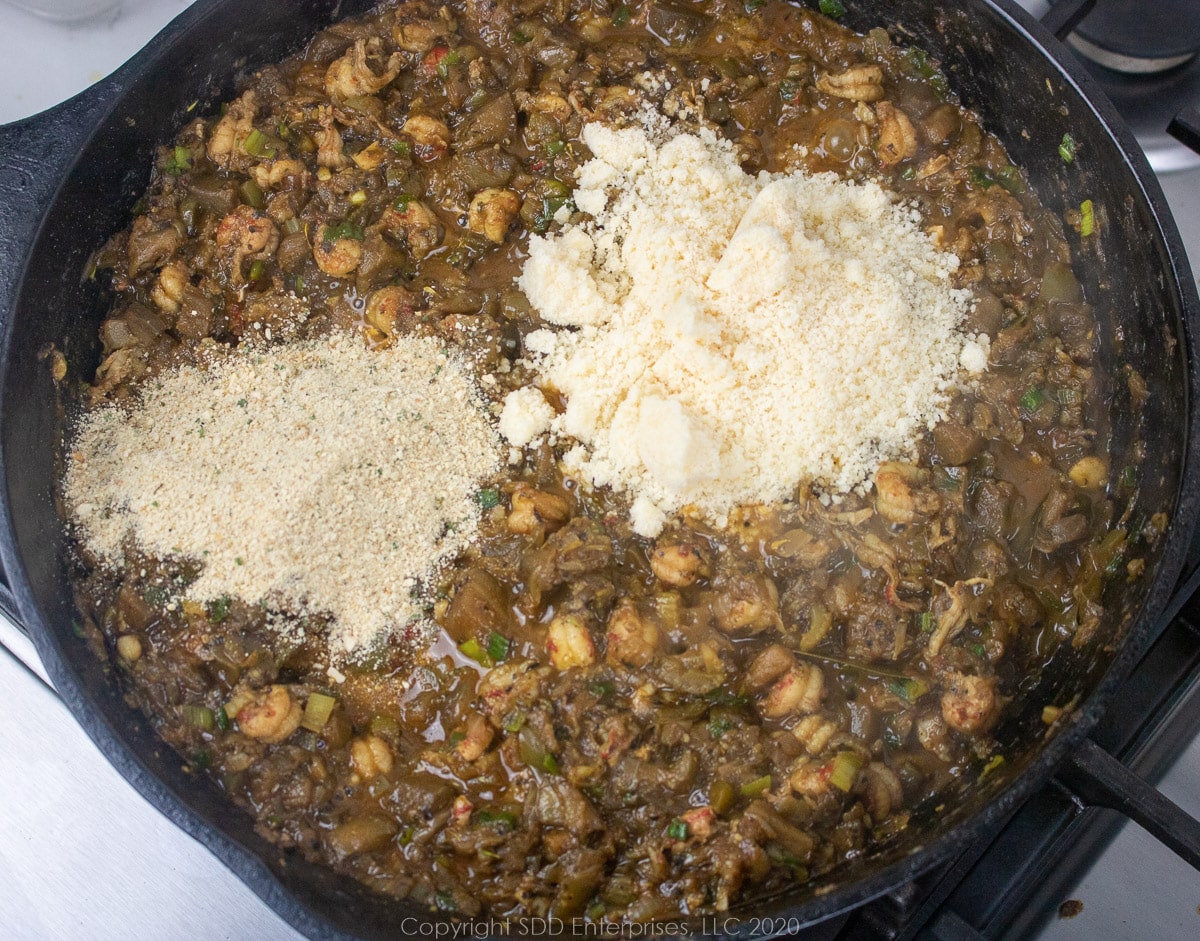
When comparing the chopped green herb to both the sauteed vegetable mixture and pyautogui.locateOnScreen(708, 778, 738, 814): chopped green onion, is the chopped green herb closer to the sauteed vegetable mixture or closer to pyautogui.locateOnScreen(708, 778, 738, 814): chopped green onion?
the sauteed vegetable mixture

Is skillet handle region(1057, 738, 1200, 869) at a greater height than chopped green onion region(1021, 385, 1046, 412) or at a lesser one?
lesser

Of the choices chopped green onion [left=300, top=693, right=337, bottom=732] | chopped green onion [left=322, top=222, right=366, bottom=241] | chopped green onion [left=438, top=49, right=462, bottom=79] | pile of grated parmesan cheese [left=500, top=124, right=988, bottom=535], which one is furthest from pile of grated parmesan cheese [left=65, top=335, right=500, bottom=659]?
chopped green onion [left=438, top=49, right=462, bottom=79]

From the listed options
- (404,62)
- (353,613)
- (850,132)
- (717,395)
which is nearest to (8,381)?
(353,613)

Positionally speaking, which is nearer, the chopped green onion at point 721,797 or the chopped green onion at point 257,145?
the chopped green onion at point 721,797

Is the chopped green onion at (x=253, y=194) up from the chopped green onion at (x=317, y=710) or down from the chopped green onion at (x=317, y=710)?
up

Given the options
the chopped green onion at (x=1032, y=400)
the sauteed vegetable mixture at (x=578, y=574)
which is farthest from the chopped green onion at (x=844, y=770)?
the chopped green onion at (x=1032, y=400)

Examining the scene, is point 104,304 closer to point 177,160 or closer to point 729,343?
point 177,160

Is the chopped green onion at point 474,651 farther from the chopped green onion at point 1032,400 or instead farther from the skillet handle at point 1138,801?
the chopped green onion at point 1032,400
